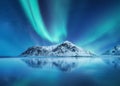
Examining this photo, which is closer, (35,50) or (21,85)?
(21,85)

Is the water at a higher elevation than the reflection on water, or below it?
below

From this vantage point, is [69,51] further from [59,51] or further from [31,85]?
[31,85]

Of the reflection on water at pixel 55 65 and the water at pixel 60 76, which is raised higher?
the reflection on water at pixel 55 65

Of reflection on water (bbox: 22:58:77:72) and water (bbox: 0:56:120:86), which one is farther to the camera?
reflection on water (bbox: 22:58:77:72)

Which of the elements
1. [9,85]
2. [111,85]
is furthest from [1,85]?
[111,85]

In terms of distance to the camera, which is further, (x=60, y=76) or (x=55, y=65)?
(x=55, y=65)

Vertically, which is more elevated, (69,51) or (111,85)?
(69,51)

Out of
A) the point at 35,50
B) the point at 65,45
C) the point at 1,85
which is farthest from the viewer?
the point at 65,45

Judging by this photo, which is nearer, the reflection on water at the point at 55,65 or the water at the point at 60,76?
the water at the point at 60,76

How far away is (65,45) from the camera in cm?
15750

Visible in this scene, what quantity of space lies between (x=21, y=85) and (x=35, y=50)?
120139 millimetres

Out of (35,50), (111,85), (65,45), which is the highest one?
(65,45)

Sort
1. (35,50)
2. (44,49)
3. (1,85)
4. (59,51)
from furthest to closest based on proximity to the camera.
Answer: (59,51), (44,49), (35,50), (1,85)

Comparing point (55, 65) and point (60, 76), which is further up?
point (55, 65)
